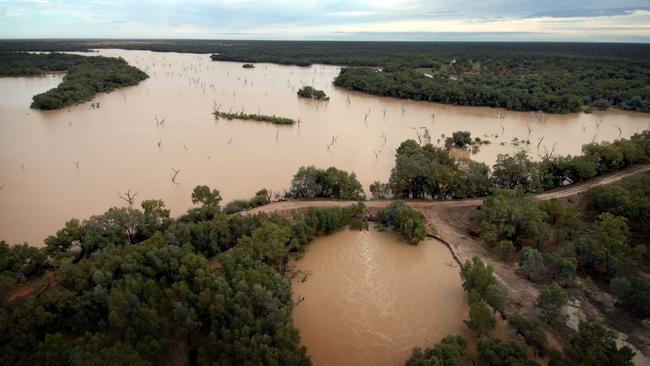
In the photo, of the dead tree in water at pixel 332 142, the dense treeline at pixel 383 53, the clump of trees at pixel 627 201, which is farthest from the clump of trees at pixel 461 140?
the dense treeline at pixel 383 53

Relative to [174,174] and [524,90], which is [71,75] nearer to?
[174,174]

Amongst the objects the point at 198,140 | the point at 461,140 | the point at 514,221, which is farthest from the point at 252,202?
the point at 461,140

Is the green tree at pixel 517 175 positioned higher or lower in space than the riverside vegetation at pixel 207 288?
higher

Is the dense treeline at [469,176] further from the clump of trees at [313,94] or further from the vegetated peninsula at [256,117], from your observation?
the clump of trees at [313,94]

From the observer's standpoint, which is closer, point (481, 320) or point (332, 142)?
point (481, 320)

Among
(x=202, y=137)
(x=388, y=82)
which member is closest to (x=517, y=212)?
(x=202, y=137)

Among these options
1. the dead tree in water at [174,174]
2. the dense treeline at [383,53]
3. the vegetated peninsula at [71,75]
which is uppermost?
the dense treeline at [383,53]

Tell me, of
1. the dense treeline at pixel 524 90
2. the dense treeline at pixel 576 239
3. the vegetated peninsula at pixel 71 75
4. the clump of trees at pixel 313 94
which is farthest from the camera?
the clump of trees at pixel 313 94
